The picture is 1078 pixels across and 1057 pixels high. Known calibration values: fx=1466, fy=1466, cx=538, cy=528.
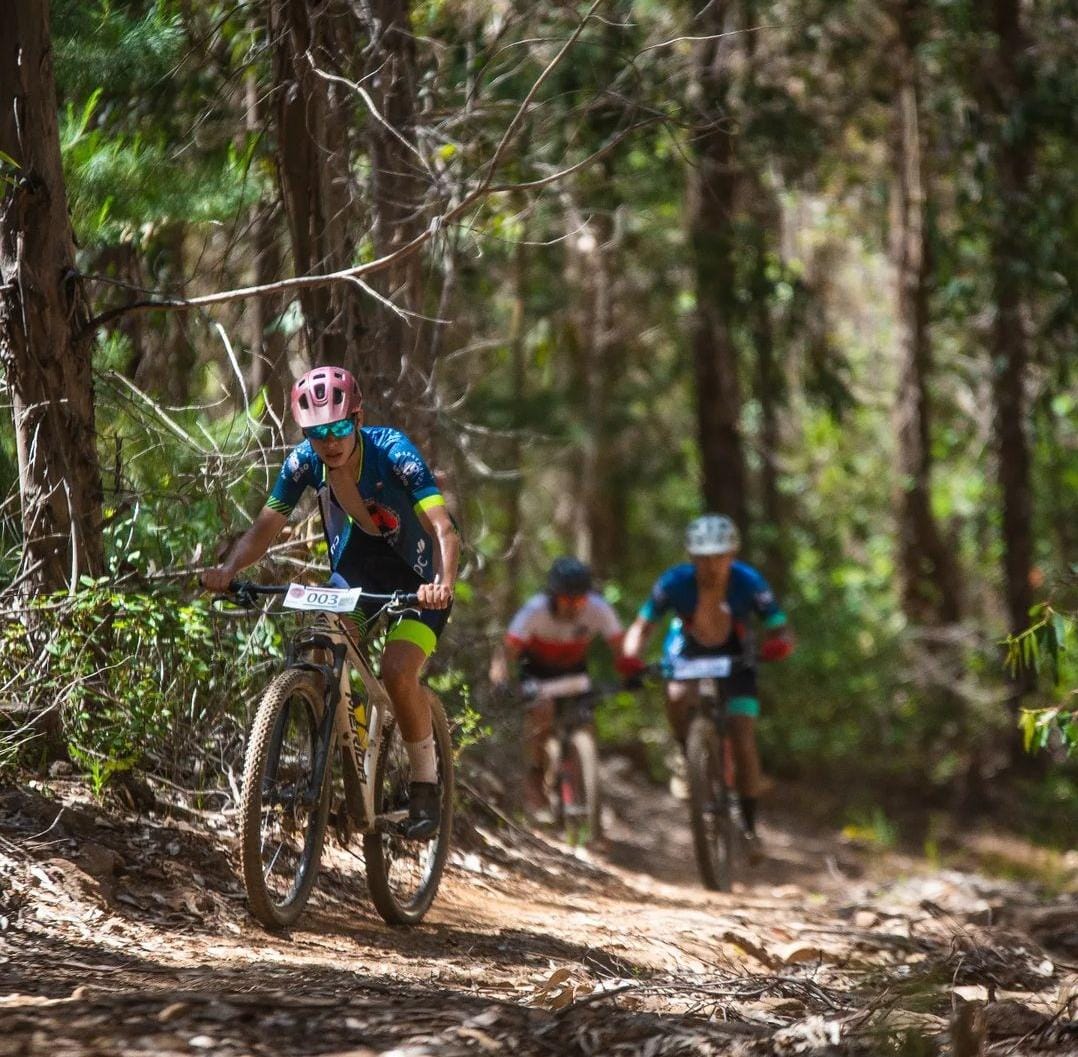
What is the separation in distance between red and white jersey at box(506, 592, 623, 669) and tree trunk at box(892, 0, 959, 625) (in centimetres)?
662

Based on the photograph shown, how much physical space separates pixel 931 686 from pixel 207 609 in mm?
11804

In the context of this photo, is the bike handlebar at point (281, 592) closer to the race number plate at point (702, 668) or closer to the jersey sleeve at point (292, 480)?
the jersey sleeve at point (292, 480)

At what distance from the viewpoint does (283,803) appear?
581 centimetres

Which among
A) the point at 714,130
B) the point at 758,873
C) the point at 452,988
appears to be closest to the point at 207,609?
the point at 452,988

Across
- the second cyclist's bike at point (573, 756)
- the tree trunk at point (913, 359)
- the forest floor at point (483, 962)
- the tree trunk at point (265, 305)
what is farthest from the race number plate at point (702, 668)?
the tree trunk at point (913, 359)

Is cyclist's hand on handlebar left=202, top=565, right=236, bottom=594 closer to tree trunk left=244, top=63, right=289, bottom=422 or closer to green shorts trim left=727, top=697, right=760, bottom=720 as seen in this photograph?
tree trunk left=244, top=63, right=289, bottom=422

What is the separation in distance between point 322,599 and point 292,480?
0.79 meters

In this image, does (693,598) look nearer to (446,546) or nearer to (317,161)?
(317,161)

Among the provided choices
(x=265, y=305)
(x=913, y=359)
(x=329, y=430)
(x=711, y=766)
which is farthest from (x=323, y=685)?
(x=913, y=359)

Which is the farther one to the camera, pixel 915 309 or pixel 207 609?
pixel 915 309

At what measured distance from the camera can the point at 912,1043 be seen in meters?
3.94

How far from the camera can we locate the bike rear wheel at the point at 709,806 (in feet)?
30.6

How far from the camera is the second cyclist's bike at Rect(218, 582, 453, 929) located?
220 inches

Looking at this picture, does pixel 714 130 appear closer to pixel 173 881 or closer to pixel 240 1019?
pixel 173 881
